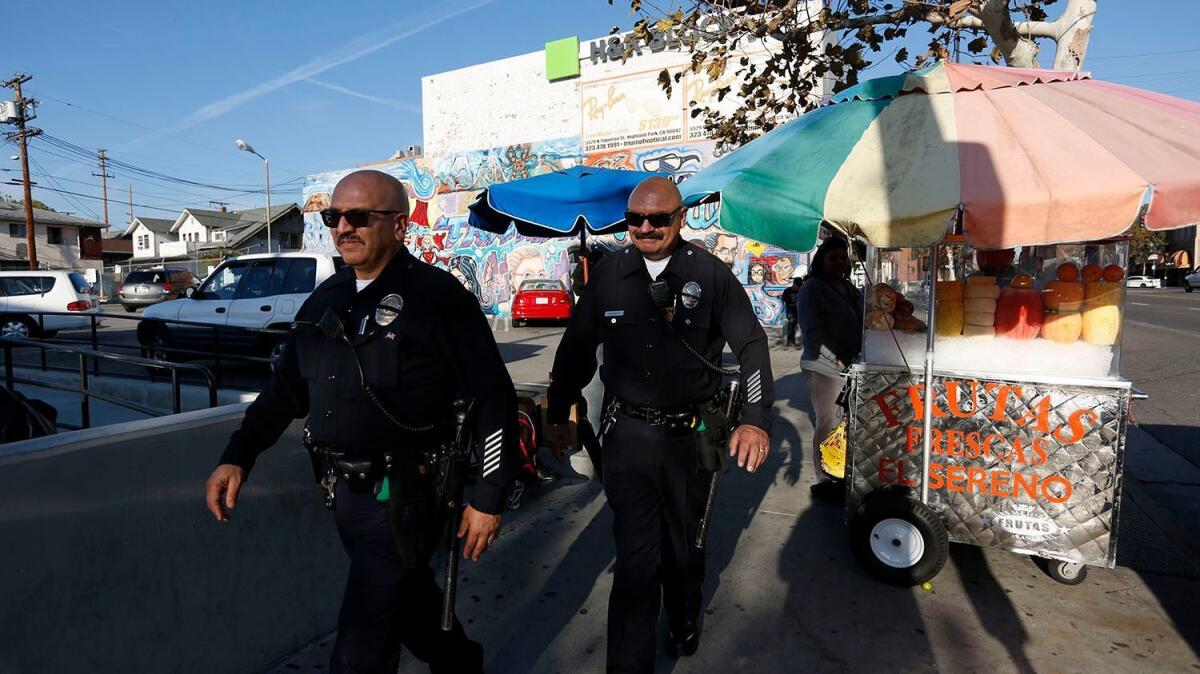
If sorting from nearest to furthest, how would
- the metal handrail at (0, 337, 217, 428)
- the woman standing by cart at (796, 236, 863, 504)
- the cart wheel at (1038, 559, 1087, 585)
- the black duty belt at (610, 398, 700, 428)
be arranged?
the black duty belt at (610, 398, 700, 428)
the metal handrail at (0, 337, 217, 428)
the cart wheel at (1038, 559, 1087, 585)
the woman standing by cart at (796, 236, 863, 504)

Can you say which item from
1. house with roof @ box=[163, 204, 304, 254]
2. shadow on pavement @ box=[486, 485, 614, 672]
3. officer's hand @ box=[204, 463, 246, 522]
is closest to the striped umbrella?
shadow on pavement @ box=[486, 485, 614, 672]

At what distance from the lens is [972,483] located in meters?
3.59

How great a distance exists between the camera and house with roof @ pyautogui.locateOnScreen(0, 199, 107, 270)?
4594 cm

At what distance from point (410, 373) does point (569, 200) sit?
3.58 metres

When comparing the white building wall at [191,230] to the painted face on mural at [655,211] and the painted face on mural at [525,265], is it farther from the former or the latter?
the painted face on mural at [655,211]

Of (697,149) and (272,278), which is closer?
(272,278)

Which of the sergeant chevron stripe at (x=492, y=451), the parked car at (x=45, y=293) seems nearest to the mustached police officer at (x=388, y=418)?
the sergeant chevron stripe at (x=492, y=451)

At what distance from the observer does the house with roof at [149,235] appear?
209ft

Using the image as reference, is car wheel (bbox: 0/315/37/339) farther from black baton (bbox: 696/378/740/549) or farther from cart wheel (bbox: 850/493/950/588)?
cart wheel (bbox: 850/493/950/588)

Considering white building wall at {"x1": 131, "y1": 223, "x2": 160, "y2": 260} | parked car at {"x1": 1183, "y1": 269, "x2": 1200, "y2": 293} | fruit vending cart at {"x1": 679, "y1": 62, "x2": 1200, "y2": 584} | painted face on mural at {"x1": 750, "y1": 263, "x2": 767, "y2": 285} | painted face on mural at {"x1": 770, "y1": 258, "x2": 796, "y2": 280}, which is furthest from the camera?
white building wall at {"x1": 131, "y1": 223, "x2": 160, "y2": 260}

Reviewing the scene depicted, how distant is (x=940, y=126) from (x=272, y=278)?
9504 mm

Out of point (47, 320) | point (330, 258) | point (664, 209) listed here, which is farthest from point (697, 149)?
point (664, 209)

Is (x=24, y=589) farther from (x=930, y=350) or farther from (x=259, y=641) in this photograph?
(x=930, y=350)

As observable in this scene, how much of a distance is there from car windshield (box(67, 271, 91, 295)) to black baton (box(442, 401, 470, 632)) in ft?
61.4
